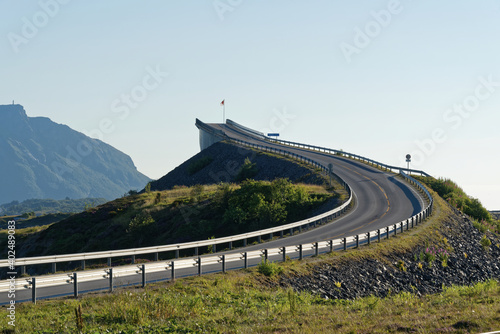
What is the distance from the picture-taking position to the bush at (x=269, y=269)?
2150 centimetres

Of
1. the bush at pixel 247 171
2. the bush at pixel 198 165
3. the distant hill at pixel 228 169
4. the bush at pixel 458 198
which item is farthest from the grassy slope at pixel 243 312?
the bush at pixel 198 165

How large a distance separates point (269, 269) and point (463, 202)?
130 feet

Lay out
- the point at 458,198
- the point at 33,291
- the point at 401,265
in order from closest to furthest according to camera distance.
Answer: the point at 33,291 < the point at 401,265 < the point at 458,198

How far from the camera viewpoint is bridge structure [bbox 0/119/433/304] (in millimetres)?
16922

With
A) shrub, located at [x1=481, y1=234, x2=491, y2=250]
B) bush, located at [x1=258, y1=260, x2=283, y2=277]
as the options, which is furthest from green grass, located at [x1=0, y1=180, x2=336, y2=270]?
bush, located at [x1=258, y1=260, x2=283, y2=277]

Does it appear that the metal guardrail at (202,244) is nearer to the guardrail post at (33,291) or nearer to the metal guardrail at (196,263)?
the guardrail post at (33,291)

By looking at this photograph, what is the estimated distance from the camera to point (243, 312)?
1568 centimetres

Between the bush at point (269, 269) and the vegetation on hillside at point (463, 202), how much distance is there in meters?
29.7

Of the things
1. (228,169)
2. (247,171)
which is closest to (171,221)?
(247,171)

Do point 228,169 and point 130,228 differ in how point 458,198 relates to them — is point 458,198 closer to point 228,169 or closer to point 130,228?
point 130,228

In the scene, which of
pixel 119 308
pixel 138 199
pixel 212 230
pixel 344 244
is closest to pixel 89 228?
pixel 138 199

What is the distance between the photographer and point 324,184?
203ft

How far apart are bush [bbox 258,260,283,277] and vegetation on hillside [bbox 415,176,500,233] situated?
29.7m

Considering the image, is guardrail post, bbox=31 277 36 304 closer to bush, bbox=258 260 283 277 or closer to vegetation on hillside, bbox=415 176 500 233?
bush, bbox=258 260 283 277
